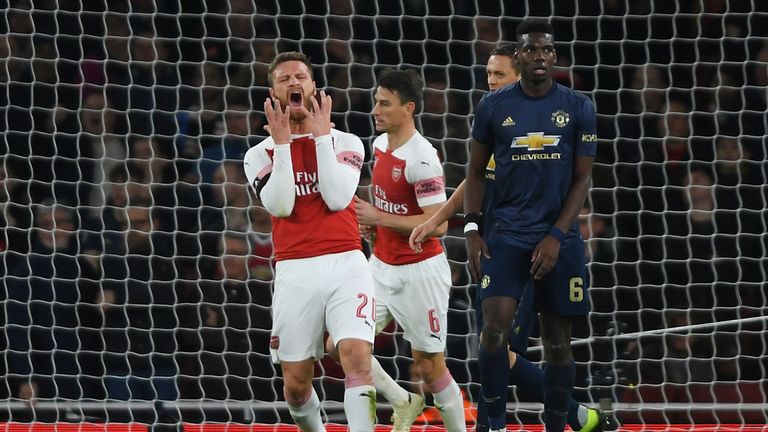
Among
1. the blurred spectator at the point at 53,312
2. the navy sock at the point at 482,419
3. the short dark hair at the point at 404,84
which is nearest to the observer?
the navy sock at the point at 482,419

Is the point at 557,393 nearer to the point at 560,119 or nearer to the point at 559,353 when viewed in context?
the point at 559,353

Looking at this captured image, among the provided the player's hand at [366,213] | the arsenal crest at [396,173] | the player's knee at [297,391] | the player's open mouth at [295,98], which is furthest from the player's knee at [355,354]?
the arsenal crest at [396,173]

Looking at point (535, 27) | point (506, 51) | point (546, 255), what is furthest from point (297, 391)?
point (506, 51)

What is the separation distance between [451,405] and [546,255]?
3.98 ft

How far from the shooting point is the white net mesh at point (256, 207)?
26.5 ft

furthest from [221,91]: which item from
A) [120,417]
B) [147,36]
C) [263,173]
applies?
[263,173]

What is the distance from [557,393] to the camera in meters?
5.66

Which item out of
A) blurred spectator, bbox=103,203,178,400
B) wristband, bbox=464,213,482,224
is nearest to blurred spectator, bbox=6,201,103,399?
blurred spectator, bbox=103,203,178,400

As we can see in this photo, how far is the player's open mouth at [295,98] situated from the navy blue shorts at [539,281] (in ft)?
2.90

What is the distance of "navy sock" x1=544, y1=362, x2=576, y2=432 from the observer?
5.64m

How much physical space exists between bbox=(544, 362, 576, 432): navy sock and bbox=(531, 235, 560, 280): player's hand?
0.43m

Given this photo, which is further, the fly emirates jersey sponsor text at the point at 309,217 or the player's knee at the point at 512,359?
the player's knee at the point at 512,359

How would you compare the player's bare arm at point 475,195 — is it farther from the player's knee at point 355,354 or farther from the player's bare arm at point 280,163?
the player's bare arm at point 280,163

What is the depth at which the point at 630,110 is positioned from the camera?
891 centimetres
